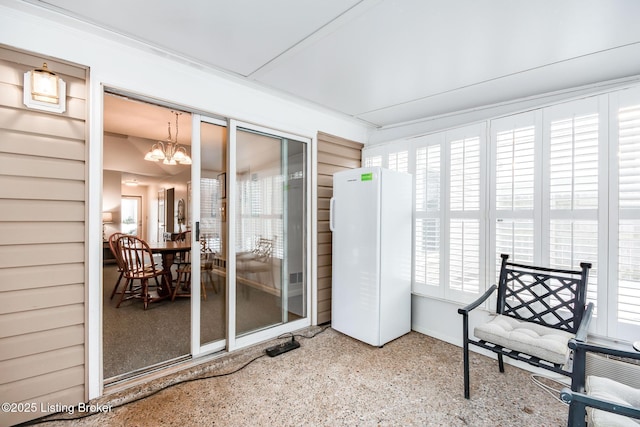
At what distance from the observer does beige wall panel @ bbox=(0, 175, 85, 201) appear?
1.67m

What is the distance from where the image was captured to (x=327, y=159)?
3441mm

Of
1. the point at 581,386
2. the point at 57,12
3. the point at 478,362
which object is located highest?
the point at 57,12

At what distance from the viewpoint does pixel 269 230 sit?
9.86 feet

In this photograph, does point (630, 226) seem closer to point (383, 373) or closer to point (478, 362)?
point (478, 362)

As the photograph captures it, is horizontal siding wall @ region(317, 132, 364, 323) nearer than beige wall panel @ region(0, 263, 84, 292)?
No

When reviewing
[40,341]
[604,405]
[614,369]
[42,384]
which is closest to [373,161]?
[614,369]

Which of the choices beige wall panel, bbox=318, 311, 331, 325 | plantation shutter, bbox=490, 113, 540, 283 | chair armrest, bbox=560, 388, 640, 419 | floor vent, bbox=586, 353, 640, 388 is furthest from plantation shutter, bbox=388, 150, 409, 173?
chair armrest, bbox=560, 388, 640, 419

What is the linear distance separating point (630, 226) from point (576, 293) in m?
0.60

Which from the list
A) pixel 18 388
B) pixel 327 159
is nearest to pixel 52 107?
pixel 18 388

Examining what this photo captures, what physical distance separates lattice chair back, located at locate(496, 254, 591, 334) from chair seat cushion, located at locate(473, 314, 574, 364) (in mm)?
156

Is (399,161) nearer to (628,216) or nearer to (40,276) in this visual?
(628,216)

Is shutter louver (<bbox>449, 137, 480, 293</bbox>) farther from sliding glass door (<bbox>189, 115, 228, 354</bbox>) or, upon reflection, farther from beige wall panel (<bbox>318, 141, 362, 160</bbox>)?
sliding glass door (<bbox>189, 115, 228, 354</bbox>)

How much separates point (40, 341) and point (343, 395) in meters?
2.00

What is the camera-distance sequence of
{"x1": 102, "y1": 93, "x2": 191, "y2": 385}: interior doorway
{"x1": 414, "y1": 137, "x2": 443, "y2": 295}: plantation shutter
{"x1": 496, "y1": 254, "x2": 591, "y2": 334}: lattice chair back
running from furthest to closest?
{"x1": 414, "y1": 137, "x2": 443, "y2": 295}: plantation shutter → {"x1": 102, "y1": 93, "x2": 191, "y2": 385}: interior doorway → {"x1": 496, "y1": 254, "x2": 591, "y2": 334}: lattice chair back
